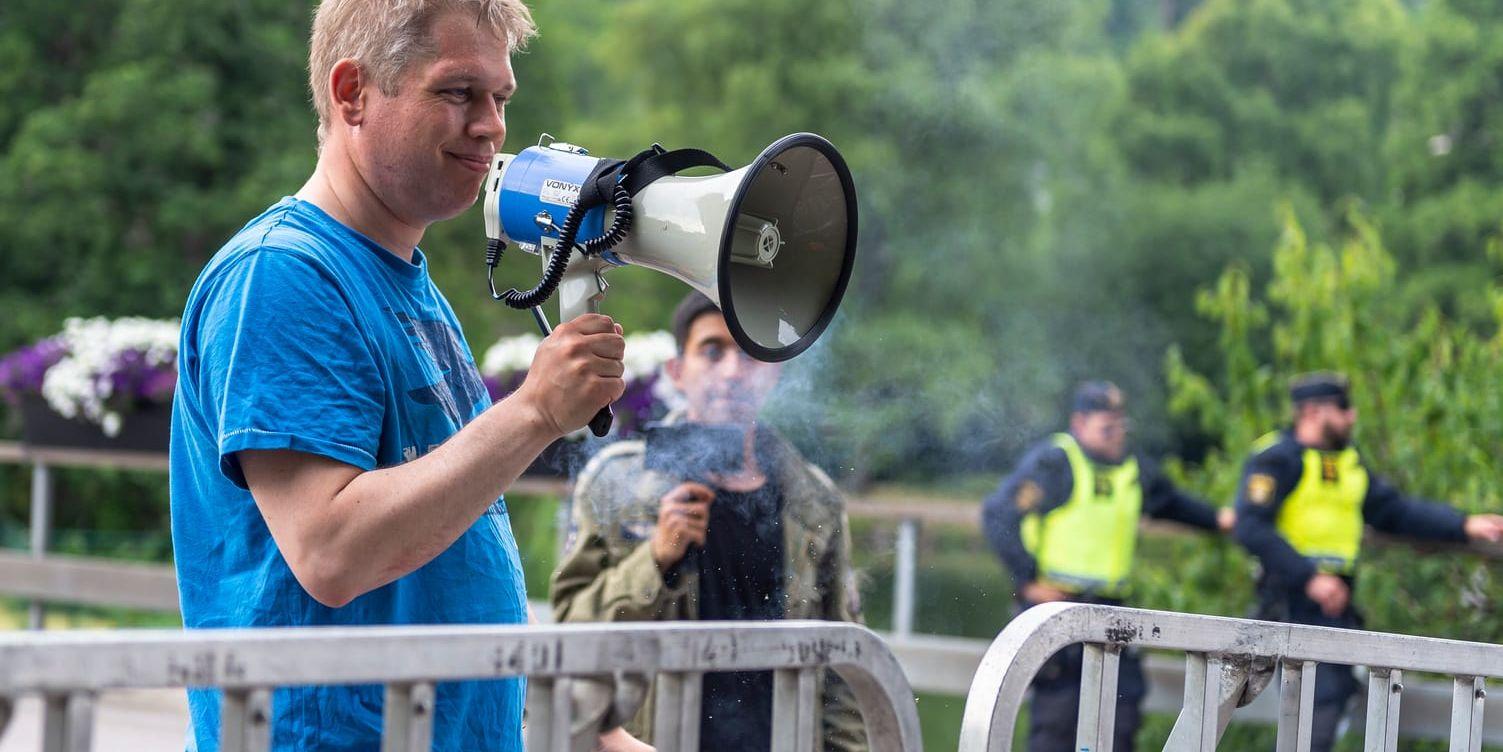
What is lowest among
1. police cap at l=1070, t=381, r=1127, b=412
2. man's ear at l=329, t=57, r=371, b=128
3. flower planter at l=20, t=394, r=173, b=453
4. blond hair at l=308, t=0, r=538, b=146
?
flower planter at l=20, t=394, r=173, b=453

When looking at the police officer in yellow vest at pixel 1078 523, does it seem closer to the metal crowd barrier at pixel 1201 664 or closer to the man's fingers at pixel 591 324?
the metal crowd barrier at pixel 1201 664

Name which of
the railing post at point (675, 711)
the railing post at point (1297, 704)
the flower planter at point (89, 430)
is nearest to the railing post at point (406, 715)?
the railing post at point (675, 711)

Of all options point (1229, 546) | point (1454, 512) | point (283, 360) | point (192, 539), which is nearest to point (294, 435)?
point (283, 360)

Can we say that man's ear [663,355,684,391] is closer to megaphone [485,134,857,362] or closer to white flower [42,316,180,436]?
megaphone [485,134,857,362]

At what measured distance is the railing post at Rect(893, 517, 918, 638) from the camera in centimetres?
521

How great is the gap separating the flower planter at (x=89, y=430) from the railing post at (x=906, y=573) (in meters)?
2.80

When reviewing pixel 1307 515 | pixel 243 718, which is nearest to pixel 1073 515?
pixel 1307 515

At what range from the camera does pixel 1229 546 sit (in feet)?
19.2

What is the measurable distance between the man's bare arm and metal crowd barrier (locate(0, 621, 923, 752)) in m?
0.22

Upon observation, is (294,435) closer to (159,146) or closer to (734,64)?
(159,146)

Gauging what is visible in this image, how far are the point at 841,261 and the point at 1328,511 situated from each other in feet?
11.8

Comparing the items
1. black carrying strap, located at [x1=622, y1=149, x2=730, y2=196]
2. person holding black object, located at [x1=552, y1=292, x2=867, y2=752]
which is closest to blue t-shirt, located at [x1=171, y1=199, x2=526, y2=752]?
black carrying strap, located at [x1=622, y1=149, x2=730, y2=196]

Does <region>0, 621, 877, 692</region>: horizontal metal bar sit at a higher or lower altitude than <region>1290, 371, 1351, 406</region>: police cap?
lower

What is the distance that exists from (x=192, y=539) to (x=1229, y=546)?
16.0 ft
